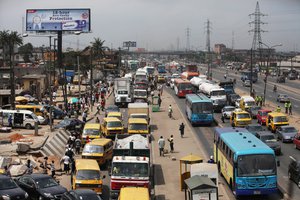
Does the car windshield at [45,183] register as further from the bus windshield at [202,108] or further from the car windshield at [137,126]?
the bus windshield at [202,108]

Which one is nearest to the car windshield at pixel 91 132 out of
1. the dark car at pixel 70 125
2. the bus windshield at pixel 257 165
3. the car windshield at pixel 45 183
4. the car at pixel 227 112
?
the dark car at pixel 70 125

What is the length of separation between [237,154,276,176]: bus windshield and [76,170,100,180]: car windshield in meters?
6.56

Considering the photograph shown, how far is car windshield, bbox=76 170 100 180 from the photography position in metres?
24.4

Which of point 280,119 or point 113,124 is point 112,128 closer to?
point 113,124

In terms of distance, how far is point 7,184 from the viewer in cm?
2261

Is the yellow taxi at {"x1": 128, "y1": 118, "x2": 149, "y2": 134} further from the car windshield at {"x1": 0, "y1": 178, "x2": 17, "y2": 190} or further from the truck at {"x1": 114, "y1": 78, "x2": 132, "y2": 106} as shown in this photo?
the truck at {"x1": 114, "y1": 78, "x2": 132, "y2": 106}

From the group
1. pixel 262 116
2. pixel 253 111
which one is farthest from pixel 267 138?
pixel 253 111

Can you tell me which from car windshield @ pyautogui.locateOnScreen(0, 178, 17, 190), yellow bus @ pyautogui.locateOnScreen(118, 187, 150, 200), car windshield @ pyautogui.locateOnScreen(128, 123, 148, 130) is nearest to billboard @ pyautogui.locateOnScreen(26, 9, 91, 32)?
car windshield @ pyautogui.locateOnScreen(128, 123, 148, 130)

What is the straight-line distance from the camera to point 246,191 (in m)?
22.9

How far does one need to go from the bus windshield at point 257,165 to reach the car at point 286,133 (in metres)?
16.0

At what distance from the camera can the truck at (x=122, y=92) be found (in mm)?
65875

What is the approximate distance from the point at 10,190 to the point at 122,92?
146 feet

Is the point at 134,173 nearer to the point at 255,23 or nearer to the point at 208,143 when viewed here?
the point at 208,143

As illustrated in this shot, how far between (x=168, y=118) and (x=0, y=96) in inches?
777
